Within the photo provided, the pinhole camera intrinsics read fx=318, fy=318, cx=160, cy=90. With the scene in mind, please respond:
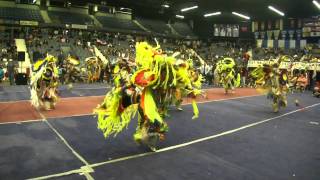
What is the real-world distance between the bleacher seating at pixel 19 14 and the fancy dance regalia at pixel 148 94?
1172 inches

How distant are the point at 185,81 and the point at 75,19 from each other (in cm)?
3325

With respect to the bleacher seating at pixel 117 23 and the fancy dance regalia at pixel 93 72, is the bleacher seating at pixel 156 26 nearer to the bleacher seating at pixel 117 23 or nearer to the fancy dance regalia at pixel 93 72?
the bleacher seating at pixel 117 23

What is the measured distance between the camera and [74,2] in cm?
3747

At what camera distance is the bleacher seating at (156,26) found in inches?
1694

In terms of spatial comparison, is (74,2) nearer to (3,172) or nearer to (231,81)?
(231,81)

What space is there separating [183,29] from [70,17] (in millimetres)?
17283

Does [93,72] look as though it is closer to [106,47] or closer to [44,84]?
[106,47]

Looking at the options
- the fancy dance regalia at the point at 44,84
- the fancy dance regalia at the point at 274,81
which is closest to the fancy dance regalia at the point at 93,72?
the fancy dance regalia at the point at 44,84

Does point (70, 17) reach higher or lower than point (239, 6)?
lower

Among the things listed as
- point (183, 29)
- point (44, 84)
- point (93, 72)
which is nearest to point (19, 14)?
point (93, 72)

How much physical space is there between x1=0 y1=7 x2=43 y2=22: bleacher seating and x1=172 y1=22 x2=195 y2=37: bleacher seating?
19.6 meters

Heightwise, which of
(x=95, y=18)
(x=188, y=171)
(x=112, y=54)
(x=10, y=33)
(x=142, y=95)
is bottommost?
(x=188, y=171)

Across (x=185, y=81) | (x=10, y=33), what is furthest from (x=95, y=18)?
(x=185, y=81)

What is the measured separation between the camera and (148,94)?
20.1ft
